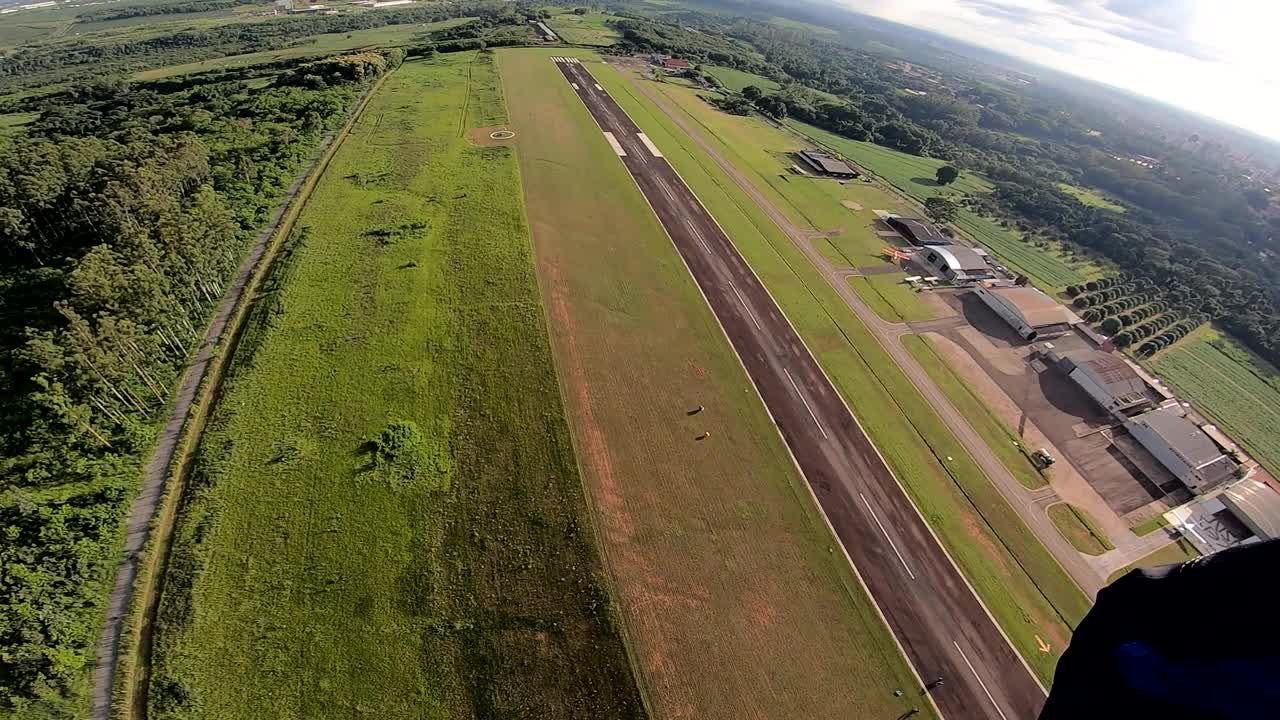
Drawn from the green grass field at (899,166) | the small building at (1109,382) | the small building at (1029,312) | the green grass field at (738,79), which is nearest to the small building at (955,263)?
the small building at (1029,312)

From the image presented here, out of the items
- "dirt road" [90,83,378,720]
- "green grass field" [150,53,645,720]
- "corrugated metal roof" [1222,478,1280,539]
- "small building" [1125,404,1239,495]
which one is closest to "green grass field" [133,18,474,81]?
"dirt road" [90,83,378,720]

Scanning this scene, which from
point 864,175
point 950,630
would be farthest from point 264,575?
point 864,175

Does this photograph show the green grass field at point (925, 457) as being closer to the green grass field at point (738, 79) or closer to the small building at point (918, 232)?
the small building at point (918, 232)

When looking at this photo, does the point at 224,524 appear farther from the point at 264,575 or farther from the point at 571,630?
the point at 571,630

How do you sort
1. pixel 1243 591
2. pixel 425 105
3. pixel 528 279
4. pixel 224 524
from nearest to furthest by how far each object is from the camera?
pixel 1243 591
pixel 224 524
pixel 528 279
pixel 425 105

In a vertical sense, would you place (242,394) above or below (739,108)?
below

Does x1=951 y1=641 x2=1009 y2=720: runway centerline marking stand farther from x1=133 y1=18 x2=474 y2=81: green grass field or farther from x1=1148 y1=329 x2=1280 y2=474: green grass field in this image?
x1=133 y1=18 x2=474 y2=81: green grass field

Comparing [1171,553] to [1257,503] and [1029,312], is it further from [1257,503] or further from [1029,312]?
[1029,312]
